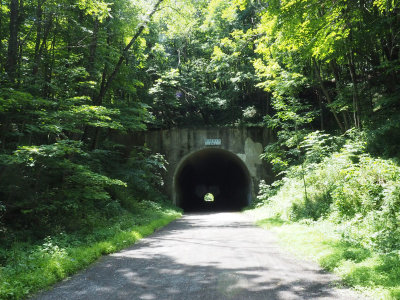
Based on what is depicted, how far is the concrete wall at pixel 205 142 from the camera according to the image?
17.7m

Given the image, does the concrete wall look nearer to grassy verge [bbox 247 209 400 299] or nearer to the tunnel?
the tunnel

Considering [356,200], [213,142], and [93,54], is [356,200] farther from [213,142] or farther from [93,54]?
[213,142]

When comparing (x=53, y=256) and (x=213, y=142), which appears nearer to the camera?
(x=53, y=256)

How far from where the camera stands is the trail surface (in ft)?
11.8

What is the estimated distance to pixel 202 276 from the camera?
4.29m

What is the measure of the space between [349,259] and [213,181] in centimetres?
2699

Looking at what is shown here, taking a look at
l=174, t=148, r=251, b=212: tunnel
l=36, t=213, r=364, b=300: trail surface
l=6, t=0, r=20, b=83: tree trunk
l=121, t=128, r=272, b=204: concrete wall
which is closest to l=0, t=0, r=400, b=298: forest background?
l=6, t=0, r=20, b=83: tree trunk

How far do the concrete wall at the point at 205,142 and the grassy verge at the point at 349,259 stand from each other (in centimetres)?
1053

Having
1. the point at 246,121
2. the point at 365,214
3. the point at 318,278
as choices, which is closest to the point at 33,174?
the point at 318,278

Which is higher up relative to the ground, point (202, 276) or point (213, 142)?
point (213, 142)

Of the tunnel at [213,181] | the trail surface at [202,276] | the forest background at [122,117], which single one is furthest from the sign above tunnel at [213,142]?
the trail surface at [202,276]

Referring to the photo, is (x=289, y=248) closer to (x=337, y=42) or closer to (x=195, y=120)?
(x=337, y=42)

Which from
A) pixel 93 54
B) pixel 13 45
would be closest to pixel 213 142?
pixel 93 54

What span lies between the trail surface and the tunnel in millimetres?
12252
